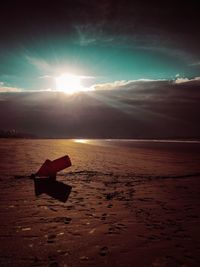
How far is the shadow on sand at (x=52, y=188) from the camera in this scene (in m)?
7.00

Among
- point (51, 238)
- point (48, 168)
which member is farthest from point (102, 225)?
point (48, 168)

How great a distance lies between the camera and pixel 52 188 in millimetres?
7809

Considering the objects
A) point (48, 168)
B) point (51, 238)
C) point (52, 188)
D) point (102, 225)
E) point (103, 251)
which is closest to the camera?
point (103, 251)

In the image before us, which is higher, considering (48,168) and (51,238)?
(48,168)

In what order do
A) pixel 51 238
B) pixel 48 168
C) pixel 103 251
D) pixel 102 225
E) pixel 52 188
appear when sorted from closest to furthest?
pixel 103 251
pixel 51 238
pixel 102 225
pixel 52 188
pixel 48 168

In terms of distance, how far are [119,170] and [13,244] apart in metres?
7.34

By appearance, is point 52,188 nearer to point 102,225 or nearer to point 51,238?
point 102,225

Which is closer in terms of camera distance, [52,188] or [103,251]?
[103,251]

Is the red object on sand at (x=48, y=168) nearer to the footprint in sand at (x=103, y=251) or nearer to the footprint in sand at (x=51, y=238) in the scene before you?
the footprint in sand at (x=51, y=238)

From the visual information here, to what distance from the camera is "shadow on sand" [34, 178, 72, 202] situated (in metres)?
7.00

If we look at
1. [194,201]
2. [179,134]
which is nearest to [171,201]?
A: [194,201]

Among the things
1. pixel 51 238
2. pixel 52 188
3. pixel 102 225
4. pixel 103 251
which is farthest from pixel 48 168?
pixel 103 251

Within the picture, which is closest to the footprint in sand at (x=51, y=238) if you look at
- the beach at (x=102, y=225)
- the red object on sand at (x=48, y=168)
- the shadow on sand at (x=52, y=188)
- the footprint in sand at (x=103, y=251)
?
the beach at (x=102, y=225)

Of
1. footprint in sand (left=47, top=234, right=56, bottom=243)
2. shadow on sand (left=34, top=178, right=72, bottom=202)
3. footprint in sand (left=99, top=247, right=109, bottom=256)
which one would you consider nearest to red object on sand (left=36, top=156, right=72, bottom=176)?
shadow on sand (left=34, top=178, right=72, bottom=202)
